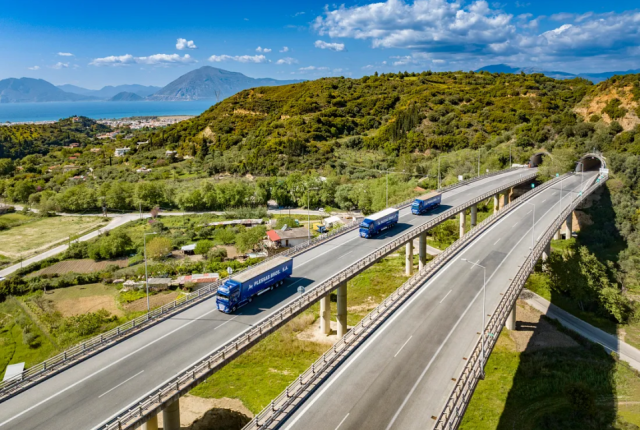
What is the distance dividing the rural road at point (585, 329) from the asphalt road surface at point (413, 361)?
11.7 meters

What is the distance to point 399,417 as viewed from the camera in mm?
21609

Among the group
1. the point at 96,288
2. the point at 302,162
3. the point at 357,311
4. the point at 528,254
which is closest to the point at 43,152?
the point at 302,162

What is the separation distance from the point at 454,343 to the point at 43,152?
8720 inches

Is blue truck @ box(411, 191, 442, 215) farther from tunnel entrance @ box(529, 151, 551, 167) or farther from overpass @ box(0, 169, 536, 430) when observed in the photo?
tunnel entrance @ box(529, 151, 551, 167)

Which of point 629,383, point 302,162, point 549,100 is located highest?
point 549,100

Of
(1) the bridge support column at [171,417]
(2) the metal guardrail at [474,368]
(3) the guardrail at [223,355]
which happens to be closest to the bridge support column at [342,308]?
(3) the guardrail at [223,355]

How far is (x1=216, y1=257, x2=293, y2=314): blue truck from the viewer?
106ft

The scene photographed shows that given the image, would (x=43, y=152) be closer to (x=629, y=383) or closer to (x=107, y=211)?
(x=107, y=211)

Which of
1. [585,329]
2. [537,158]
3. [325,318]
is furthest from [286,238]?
[537,158]

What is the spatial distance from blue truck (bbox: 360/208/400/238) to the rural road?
68.3 ft

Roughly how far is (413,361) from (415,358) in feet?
1.34

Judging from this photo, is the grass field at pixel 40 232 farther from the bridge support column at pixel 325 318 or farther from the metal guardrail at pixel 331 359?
the metal guardrail at pixel 331 359

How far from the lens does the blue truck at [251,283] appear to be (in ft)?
106

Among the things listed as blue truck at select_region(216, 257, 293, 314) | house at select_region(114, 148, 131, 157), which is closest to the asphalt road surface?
blue truck at select_region(216, 257, 293, 314)
